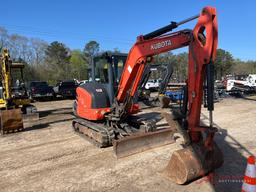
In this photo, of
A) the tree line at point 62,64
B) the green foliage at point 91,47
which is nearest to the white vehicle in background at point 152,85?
the tree line at point 62,64

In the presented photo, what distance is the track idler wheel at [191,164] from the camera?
4.20m

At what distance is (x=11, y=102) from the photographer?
37.3 feet

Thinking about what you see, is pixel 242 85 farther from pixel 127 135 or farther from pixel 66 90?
pixel 127 135

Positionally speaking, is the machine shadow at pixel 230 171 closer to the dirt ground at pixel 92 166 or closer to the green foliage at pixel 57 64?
the dirt ground at pixel 92 166

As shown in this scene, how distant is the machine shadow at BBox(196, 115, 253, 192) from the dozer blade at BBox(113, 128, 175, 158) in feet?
4.24

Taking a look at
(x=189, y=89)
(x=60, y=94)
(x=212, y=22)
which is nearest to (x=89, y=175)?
(x=189, y=89)

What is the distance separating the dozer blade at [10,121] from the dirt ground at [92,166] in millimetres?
764

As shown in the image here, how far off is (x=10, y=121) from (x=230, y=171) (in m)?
7.32

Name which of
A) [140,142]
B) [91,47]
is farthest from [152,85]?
[91,47]

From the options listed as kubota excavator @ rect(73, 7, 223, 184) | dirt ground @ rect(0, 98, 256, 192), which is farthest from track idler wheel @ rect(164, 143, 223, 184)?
dirt ground @ rect(0, 98, 256, 192)

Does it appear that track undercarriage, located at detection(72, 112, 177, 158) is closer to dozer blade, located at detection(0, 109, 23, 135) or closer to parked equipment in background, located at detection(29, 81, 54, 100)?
dozer blade, located at detection(0, 109, 23, 135)

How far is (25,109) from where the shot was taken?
40.4ft

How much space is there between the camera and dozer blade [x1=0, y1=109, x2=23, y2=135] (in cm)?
865

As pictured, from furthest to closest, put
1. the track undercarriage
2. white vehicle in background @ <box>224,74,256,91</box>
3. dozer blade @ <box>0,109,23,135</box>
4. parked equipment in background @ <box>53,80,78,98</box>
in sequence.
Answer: parked equipment in background @ <box>53,80,78,98</box>
white vehicle in background @ <box>224,74,256,91</box>
dozer blade @ <box>0,109,23,135</box>
the track undercarriage
